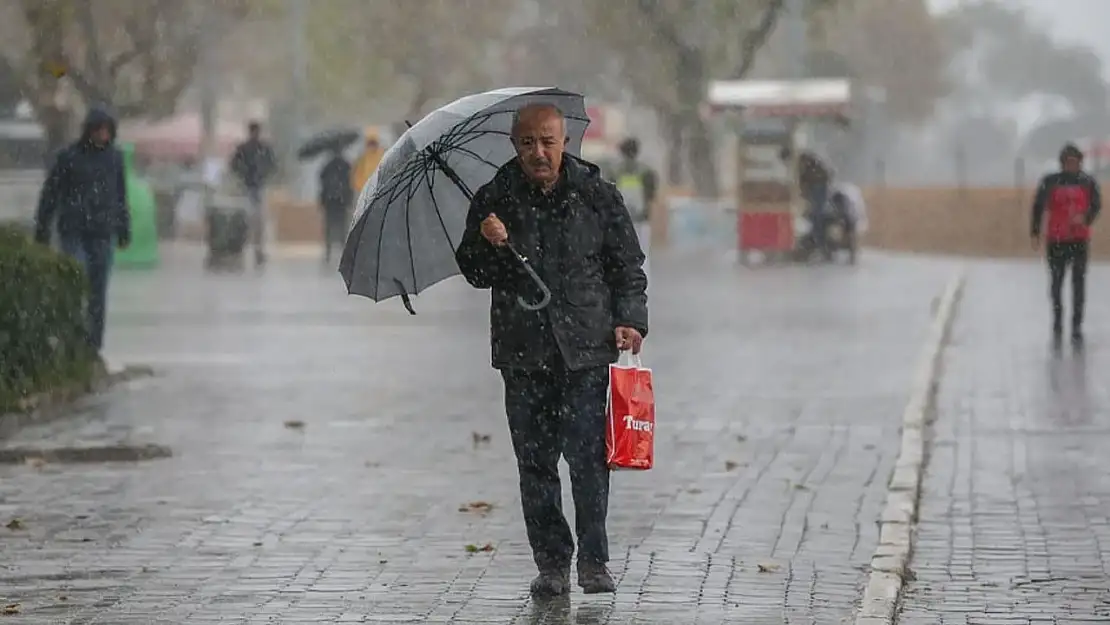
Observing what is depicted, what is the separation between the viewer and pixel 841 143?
75500 mm

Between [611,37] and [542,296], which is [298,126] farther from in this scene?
[542,296]

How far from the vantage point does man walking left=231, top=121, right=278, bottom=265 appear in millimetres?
33219

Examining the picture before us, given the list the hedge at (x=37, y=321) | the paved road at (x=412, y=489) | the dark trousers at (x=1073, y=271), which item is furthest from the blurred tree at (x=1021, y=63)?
the hedge at (x=37, y=321)

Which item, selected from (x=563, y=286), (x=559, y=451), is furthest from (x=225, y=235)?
(x=563, y=286)

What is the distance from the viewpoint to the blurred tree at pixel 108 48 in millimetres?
32469

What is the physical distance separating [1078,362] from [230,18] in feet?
90.9

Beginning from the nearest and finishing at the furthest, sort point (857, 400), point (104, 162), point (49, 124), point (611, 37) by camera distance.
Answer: point (857, 400) → point (104, 162) → point (49, 124) → point (611, 37)

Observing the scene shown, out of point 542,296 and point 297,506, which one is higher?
point 542,296

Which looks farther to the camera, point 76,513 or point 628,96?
point 628,96

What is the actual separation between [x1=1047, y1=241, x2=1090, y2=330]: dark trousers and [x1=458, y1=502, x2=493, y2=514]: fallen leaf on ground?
33.1 feet

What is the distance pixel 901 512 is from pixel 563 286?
2600mm

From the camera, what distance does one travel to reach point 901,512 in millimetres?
10141

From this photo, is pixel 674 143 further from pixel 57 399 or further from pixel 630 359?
pixel 630 359

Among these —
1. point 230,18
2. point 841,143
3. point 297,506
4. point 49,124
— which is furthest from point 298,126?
point 297,506
